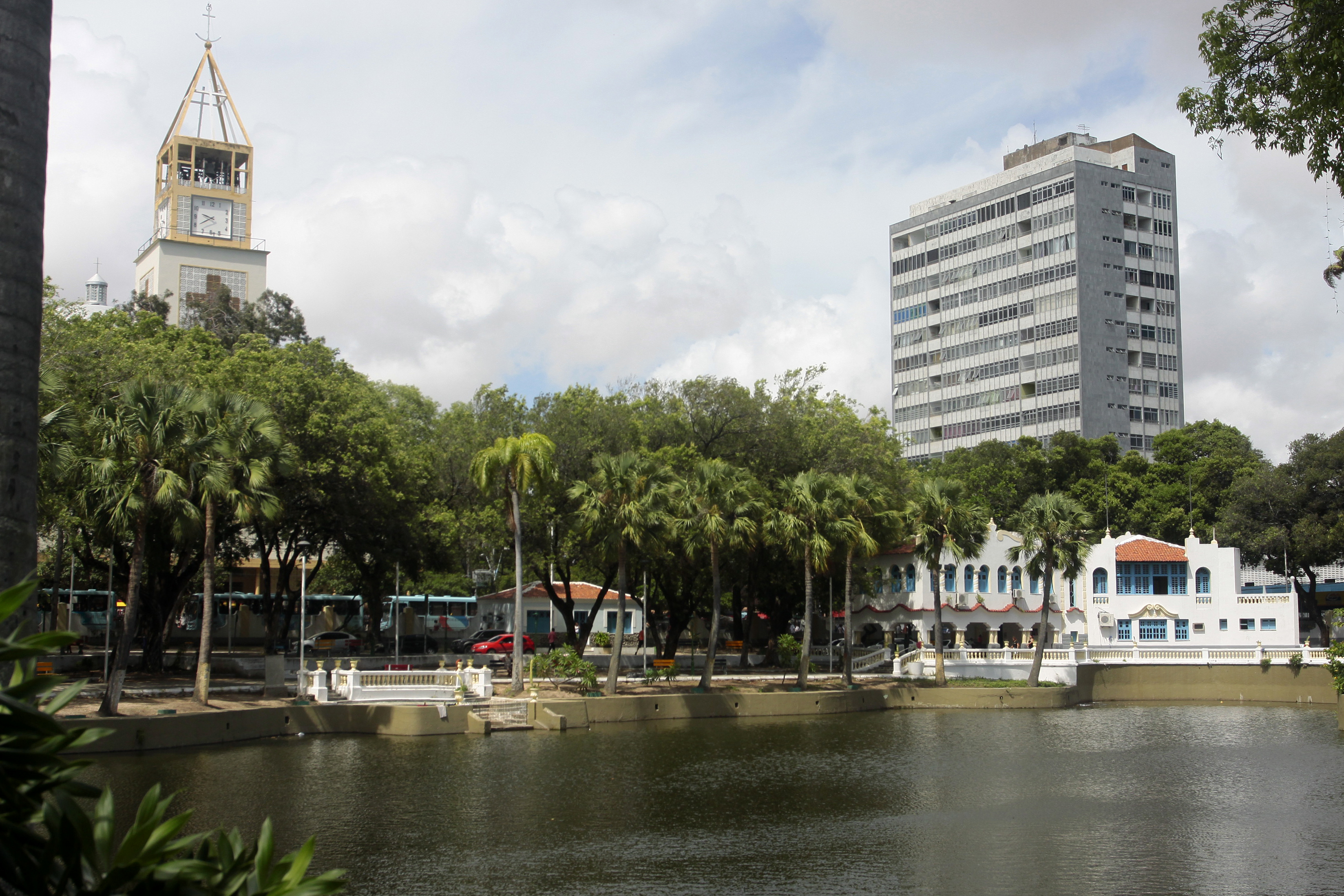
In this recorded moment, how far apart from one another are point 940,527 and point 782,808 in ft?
94.7

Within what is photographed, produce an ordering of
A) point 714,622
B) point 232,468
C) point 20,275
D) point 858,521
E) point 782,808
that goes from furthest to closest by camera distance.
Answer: point 858,521, point 714,622, point 232,468, point 782,808, point 20,275

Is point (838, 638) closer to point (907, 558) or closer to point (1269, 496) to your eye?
point (907, 558)

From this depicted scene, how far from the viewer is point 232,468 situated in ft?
119

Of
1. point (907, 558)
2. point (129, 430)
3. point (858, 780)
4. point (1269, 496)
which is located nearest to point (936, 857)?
point (858, 780)

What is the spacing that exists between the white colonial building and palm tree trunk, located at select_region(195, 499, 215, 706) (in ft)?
117

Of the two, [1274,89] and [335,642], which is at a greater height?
[1274,89]

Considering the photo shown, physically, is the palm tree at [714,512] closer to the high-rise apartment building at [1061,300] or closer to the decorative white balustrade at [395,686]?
the decorative white balustrade at [395,686]

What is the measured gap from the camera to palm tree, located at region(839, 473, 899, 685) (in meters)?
49.0

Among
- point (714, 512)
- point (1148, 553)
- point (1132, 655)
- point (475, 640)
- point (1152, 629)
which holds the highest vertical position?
point (714, 512)

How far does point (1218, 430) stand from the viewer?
8869 cm

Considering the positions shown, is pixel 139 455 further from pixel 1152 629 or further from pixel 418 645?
pixel 1152 629

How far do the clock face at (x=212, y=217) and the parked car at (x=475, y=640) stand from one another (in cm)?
5245

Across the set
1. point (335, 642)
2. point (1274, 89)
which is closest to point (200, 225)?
point (335, 642)

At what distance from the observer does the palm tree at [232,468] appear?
34625 mm
